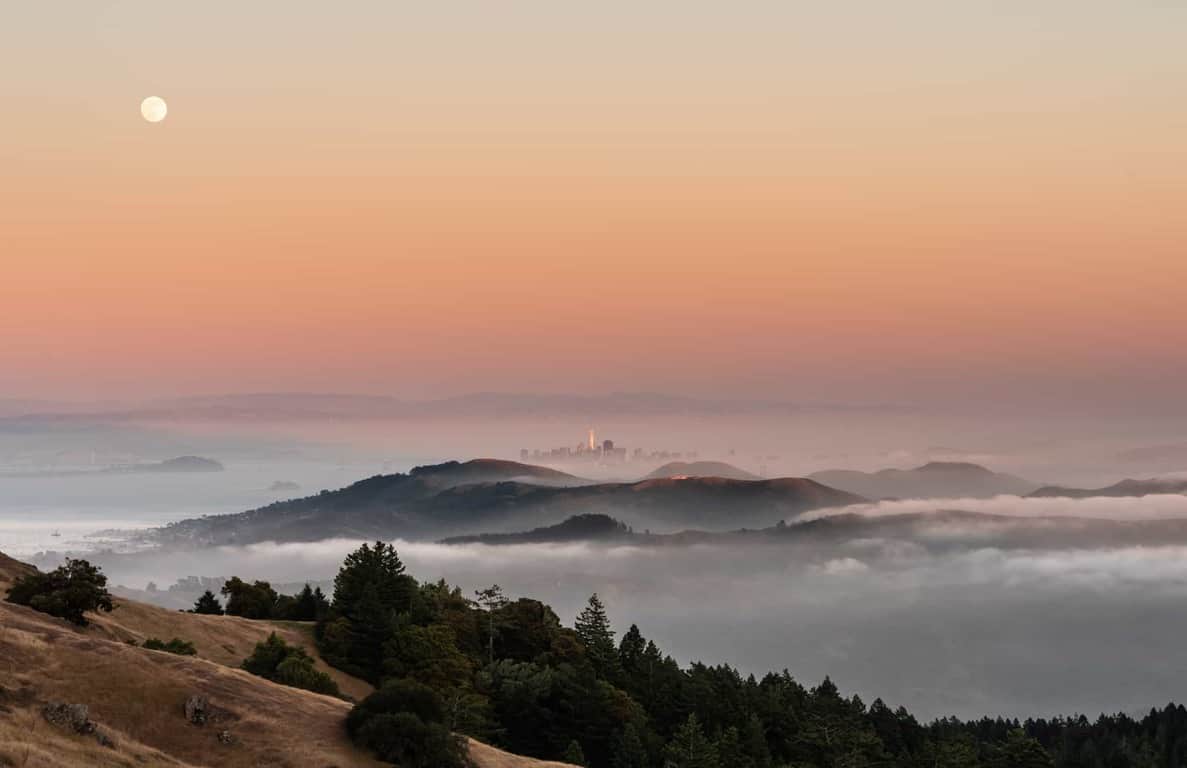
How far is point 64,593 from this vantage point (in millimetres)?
63469

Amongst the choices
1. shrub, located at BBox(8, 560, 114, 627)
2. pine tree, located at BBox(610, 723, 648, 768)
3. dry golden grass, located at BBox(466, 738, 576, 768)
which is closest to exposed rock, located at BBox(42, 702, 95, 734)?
dry golden grass, located at BBox(466, 738, 576, 768)

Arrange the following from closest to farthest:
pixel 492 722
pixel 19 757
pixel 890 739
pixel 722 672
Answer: pixel 19 757 → pixel 492 722 → pixel 722 672 → pixel 890 739

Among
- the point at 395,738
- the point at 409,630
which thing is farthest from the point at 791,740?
the point at 395,738

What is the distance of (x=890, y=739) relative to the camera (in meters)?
167

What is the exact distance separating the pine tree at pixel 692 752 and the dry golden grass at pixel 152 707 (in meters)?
47.1

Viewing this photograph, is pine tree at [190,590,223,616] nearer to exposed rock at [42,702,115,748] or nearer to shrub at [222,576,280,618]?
shrub at [222,576,280,618]

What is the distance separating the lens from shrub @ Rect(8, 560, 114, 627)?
63.0 m

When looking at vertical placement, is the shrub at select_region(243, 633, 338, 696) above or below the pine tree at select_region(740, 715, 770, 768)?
above

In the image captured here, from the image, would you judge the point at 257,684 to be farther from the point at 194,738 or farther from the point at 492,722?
the point at 492,722

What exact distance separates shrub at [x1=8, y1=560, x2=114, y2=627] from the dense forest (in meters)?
21.7

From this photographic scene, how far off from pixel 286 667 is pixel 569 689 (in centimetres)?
3713

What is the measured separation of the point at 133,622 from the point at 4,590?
617 inches

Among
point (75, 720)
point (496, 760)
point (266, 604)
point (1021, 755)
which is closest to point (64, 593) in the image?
point (75, 720)

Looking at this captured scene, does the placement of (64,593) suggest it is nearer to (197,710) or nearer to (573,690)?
(197,710)
